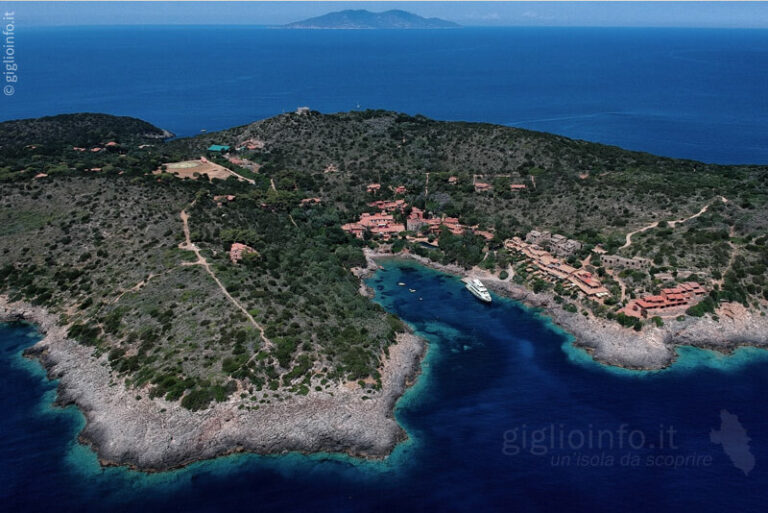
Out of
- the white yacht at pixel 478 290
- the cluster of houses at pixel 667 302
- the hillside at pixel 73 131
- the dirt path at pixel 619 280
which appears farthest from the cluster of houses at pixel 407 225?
the hillside at pixel 73 131

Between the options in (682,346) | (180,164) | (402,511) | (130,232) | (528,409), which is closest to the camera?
(402,511)

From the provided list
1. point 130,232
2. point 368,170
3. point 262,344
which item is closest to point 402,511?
point 262,344

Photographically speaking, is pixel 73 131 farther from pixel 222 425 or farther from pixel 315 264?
pixel 222 425

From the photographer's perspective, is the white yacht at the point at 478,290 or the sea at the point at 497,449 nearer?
the sea at the point at 497,449

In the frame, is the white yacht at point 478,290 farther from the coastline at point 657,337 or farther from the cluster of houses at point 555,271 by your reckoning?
the coastline at point 657,337

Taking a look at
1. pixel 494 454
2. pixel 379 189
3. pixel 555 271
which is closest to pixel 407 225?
pixel 379 189

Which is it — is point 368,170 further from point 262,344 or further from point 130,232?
point 262,344
